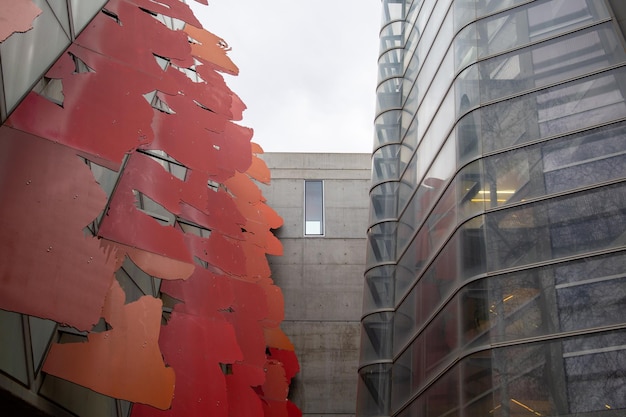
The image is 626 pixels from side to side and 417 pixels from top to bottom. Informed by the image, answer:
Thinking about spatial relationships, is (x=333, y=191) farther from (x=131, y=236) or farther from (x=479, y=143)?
(x=131, y=236)

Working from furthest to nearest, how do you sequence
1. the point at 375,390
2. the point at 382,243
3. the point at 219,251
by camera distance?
the point at 382,243, the point at 375,390, the point at 219,251

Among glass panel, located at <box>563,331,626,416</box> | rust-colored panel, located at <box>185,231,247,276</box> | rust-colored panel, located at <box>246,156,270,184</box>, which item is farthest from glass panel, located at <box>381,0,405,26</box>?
glass panel, located at <box>563,331,626,416</box>

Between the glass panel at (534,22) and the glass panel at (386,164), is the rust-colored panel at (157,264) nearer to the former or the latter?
the glass panel at (534,22)

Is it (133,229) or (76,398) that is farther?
(133,229)

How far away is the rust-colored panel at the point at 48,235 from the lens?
790cm

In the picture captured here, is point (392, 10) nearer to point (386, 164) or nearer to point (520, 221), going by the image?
point (386, 164)

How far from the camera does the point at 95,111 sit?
9758 mm

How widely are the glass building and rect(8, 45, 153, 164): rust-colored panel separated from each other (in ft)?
16.6

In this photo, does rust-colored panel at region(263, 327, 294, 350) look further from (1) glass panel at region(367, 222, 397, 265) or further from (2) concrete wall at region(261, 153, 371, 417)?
(1) glass panel at region(367, 222, 397, 265)

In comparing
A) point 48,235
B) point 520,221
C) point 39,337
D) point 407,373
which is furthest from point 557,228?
point 39,337

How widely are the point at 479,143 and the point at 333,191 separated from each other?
1366 centimetres

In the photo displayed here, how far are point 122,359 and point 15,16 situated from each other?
3.90m

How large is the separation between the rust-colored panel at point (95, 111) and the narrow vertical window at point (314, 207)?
1454cm

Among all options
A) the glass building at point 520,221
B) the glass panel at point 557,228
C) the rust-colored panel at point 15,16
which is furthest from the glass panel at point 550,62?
the rust-colored panel at point 15,16
